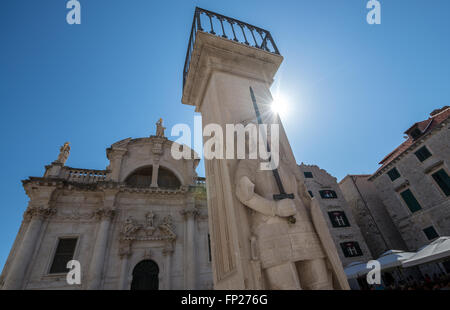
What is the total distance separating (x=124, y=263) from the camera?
1441 centimetres

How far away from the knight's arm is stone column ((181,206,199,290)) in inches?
525

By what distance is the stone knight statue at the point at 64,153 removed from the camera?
17516mm

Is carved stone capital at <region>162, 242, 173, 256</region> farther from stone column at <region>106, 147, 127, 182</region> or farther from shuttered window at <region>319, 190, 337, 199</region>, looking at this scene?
shuttered window at <region>319, 190, 337, 199</region>

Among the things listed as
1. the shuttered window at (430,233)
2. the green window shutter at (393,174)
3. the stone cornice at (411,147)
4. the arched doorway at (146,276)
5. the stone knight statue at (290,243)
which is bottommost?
the stone knight statue at (290,243)

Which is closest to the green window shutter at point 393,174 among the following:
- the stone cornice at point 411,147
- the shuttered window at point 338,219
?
the stone cornice at point 411,147

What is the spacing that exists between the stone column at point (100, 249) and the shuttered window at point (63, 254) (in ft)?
4.92

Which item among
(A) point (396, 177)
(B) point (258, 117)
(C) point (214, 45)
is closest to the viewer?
(B) point (258, 117)

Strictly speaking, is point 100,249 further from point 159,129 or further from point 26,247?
point 159,129

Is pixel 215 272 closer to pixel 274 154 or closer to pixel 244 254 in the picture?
pixel 244 254

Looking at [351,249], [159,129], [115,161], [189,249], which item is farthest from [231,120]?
[351,249]

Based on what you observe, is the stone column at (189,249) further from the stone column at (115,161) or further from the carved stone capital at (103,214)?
the stone column at (115,161)
